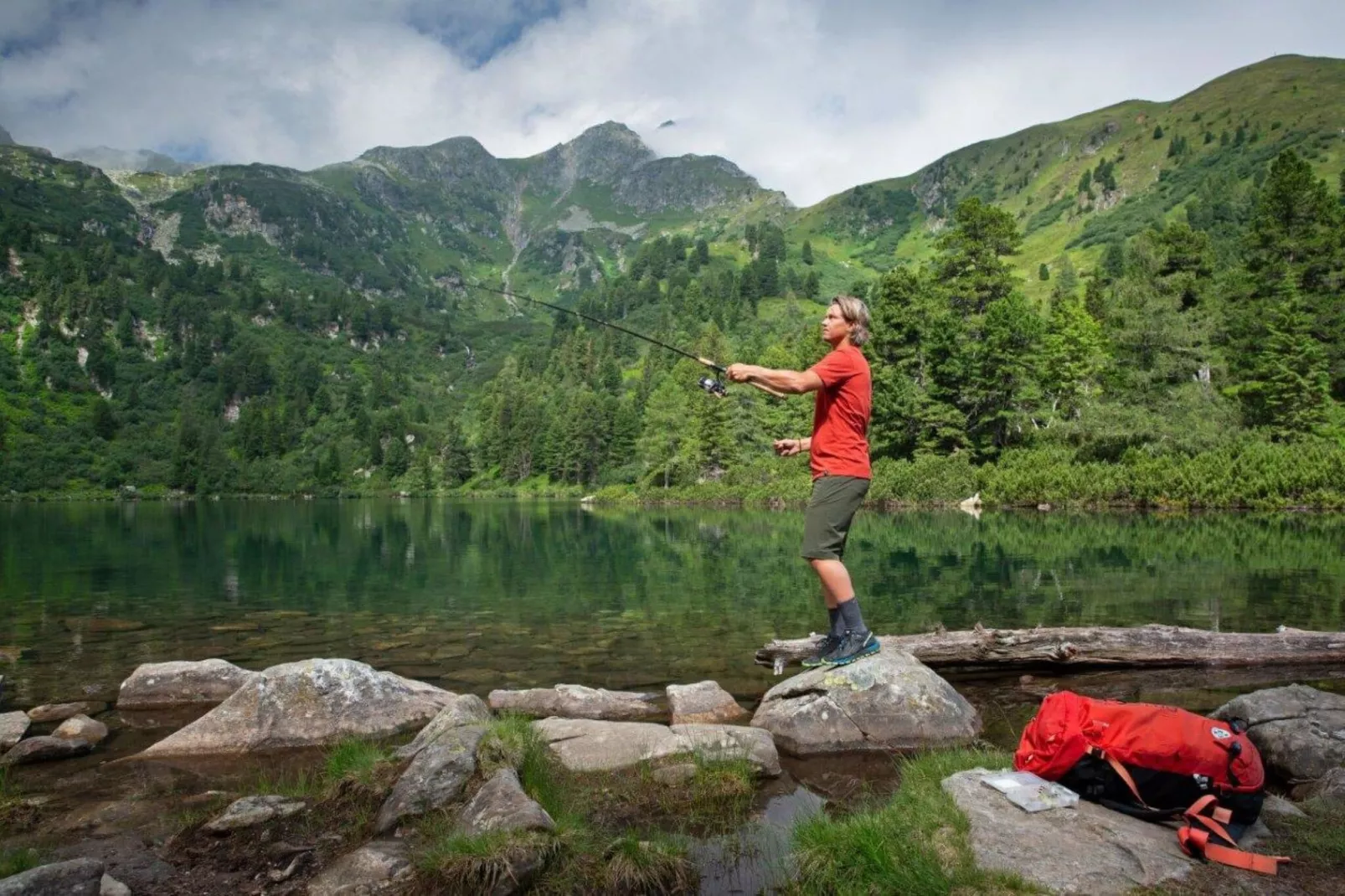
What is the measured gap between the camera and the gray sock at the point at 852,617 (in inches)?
314

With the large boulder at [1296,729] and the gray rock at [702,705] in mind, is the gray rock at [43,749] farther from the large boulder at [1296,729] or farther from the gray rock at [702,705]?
the large boulder at [1296,729]

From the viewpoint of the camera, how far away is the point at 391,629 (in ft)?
49.9

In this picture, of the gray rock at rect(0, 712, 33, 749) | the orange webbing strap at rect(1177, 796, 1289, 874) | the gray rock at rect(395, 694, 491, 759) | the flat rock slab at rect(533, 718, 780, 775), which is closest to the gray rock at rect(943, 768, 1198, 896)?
the orange webbing strap at rect(1177, 796, 1289, 874)

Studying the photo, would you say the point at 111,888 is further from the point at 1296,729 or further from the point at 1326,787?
the point at 1296,729

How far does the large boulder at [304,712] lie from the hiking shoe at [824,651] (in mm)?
4371

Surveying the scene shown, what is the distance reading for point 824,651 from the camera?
8.60m

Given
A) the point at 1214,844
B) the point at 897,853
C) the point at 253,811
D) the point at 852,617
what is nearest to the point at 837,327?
the point at 852,617

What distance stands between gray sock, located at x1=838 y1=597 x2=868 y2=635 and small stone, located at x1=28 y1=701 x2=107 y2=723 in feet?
29.6

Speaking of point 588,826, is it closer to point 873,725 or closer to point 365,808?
point 365,808

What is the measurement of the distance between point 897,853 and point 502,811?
252 centimetres

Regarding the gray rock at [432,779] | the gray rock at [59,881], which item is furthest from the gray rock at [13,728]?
the gray rock at [432,779]

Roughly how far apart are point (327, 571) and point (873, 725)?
22399mm

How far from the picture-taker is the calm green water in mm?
12578

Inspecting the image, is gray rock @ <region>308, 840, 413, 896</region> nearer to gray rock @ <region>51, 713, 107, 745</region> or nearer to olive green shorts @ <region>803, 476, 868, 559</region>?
olive green shorts @ <region>803, 476, 868, 559</region>
